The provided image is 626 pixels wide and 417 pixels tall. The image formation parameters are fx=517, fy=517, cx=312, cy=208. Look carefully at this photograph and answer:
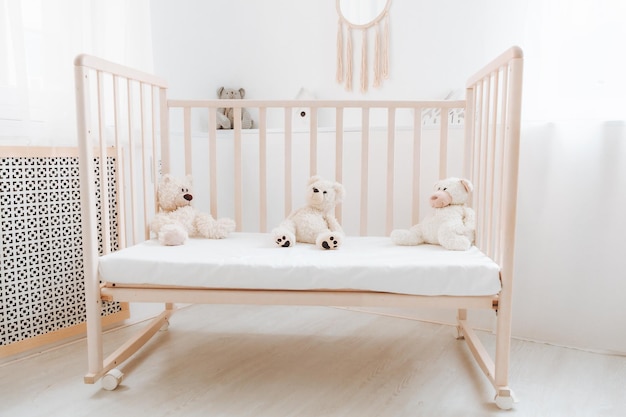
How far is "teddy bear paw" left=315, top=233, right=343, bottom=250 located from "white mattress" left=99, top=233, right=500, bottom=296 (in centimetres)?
10

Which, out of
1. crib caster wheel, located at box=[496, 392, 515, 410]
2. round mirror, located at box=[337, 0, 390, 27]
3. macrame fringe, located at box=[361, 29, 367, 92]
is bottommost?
crib caster wheel, located at box=[496, 392, 515, 410]

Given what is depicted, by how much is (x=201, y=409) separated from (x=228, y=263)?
0.39 m

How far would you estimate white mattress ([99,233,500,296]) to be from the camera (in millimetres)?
1343

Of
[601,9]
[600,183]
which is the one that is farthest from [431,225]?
[601,9]

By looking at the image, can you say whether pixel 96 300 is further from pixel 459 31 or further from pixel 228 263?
pixel 459 31

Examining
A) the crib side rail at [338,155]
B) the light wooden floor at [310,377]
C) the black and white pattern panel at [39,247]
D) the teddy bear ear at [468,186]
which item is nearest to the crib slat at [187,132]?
the crib side rail at [338,155]

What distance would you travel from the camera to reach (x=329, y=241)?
1588mm

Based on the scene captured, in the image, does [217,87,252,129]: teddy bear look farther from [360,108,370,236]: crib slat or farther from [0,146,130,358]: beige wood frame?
[360,108,370,236]: crib slat

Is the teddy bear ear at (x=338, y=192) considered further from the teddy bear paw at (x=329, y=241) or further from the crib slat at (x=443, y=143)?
the crib slat at (x=443, y=143)

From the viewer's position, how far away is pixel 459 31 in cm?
214

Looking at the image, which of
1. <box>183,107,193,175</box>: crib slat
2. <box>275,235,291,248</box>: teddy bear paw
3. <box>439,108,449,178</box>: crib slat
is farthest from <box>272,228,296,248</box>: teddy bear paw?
<box>439,108,449,178</box>: crib slat

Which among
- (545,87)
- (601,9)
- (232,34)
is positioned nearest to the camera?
(601,9)

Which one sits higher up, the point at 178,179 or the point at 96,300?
the point at 178,179

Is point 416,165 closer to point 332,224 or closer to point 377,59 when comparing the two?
point 332,224
